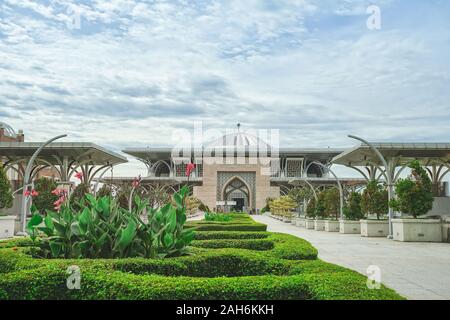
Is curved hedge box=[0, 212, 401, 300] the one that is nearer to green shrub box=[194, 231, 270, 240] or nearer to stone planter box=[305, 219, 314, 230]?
green shrub box=[194, 231, 270, 240]

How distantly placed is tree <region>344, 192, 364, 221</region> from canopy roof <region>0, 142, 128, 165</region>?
1485 centimetres

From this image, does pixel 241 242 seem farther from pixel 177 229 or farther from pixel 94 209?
pixel 94 209

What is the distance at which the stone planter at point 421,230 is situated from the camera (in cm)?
1878

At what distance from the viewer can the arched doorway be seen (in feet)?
257

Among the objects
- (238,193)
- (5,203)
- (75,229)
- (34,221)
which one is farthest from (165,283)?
(238,193)

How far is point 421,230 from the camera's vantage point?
18875mm

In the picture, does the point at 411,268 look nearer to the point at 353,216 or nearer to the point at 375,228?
the point at 375,228

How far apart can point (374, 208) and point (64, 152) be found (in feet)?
61.6

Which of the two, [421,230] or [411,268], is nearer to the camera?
[411,268]

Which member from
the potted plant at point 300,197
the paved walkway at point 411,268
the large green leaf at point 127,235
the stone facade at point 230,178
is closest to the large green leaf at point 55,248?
the large green leaf at point 127,235

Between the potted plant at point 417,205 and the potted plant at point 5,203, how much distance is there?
16.1 meters

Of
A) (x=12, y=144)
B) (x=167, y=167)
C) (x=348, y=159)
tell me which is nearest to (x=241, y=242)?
(x=348, y=159)

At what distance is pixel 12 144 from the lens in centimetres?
2795
